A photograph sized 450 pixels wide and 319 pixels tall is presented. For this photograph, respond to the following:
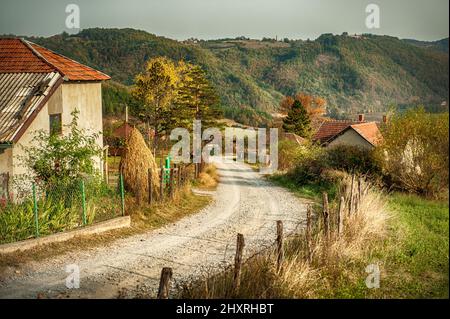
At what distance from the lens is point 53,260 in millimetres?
10820

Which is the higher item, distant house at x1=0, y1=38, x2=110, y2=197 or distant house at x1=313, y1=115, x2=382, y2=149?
distant house at x1=0, y1=38, x2=110, y2=197

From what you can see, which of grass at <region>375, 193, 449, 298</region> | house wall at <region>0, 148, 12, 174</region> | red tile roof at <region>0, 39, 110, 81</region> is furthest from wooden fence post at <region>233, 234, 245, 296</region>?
red tile roof at <region>0, 39, 110, 81</region>

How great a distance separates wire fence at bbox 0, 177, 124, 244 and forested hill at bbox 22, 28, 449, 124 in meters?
58.0

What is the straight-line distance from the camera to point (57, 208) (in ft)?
42.1

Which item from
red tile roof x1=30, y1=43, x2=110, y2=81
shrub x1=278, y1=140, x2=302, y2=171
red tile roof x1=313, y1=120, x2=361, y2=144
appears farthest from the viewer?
red tile roof x1=313, y1=120, x2=361, y2=144

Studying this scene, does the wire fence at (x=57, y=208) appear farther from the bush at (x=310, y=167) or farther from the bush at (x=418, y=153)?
the bush at (x=310, y=167)

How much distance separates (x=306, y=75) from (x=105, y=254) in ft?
465

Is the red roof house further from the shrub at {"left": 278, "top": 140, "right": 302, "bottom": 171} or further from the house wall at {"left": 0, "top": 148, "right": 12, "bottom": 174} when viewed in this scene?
the house wall at {"left": 0, "top": 148, "right": 12, "bottom": 174}

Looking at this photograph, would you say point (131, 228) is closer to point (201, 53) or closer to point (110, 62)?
point (110, 62)

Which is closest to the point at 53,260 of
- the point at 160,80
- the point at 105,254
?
the point at 105,254

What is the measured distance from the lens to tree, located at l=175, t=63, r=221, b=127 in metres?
37.1

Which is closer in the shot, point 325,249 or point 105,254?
point 325,249

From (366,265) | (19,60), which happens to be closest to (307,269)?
(366,265)

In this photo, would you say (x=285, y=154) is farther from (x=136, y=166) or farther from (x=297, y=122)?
(x=297, y=122)
